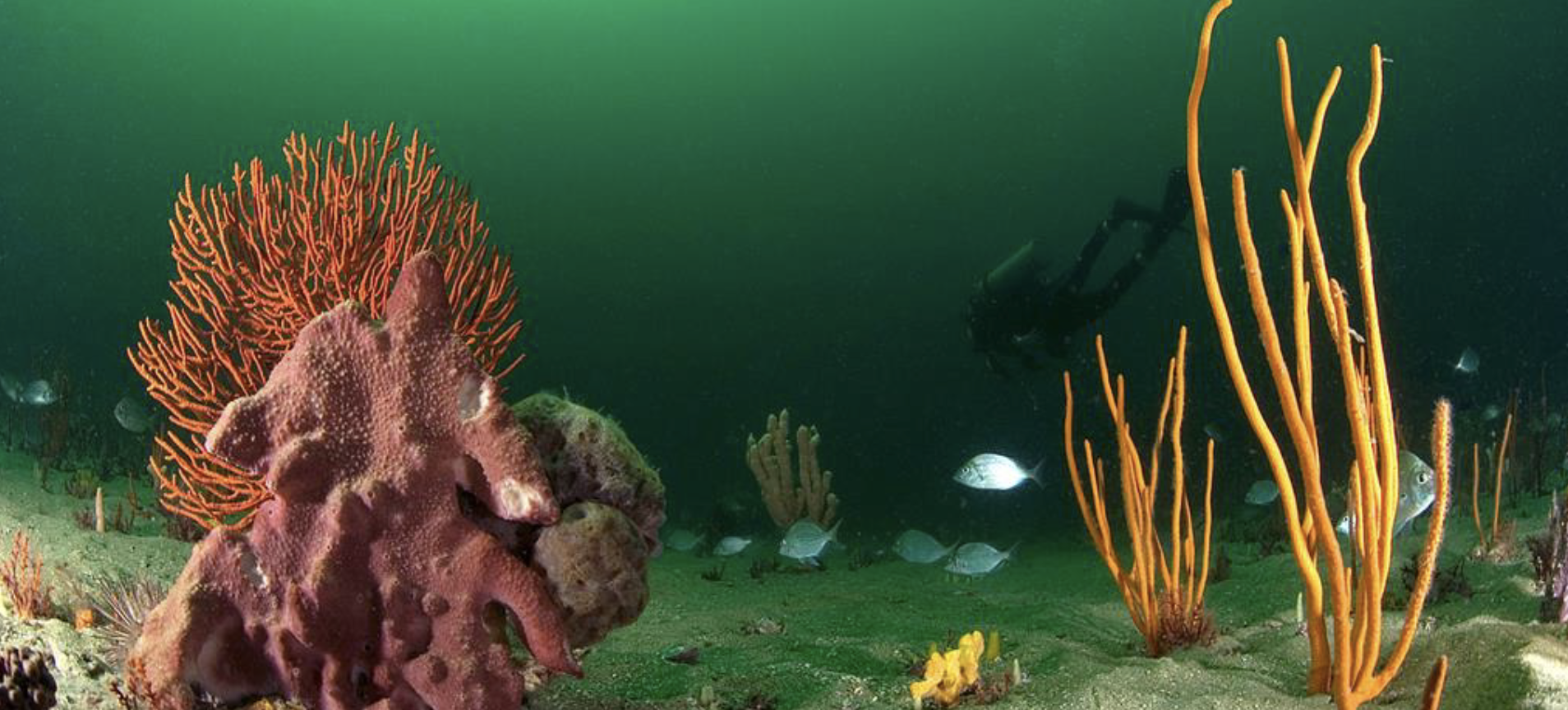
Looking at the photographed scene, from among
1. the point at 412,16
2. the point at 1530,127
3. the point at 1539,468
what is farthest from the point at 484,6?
the point at 1530,127

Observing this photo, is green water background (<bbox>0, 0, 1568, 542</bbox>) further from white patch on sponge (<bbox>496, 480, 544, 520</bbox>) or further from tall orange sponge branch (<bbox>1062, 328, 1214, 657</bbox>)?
white patch on sponge (<bbox>496, 480, 544, 520</bbox>)

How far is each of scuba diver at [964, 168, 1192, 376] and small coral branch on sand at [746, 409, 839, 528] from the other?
514 cm

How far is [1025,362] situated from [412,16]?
2212 inches

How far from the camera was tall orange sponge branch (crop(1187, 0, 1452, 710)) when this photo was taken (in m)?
2.36

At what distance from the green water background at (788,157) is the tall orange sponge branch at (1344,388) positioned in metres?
39.7

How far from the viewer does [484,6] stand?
59625mm

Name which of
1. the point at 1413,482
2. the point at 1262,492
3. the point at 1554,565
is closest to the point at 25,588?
the point at 1413,482

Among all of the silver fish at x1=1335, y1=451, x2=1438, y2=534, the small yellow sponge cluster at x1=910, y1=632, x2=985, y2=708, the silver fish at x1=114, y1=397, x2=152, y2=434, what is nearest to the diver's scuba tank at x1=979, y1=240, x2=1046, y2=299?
the silver fish at x1=1335, y1=451, x2=1438, y2=534

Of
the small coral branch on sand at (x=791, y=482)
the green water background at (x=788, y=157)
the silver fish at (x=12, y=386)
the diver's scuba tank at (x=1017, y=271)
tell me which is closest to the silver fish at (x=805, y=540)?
the small coral branch on sand at (x=791, y=482)

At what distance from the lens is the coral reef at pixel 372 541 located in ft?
8.43

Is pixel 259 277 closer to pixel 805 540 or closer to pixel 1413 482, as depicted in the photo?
pixel 805 540

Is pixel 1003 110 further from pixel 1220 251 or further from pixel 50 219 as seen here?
pixel 50 219

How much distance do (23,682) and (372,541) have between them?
114 centimetres

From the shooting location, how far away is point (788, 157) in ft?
243
